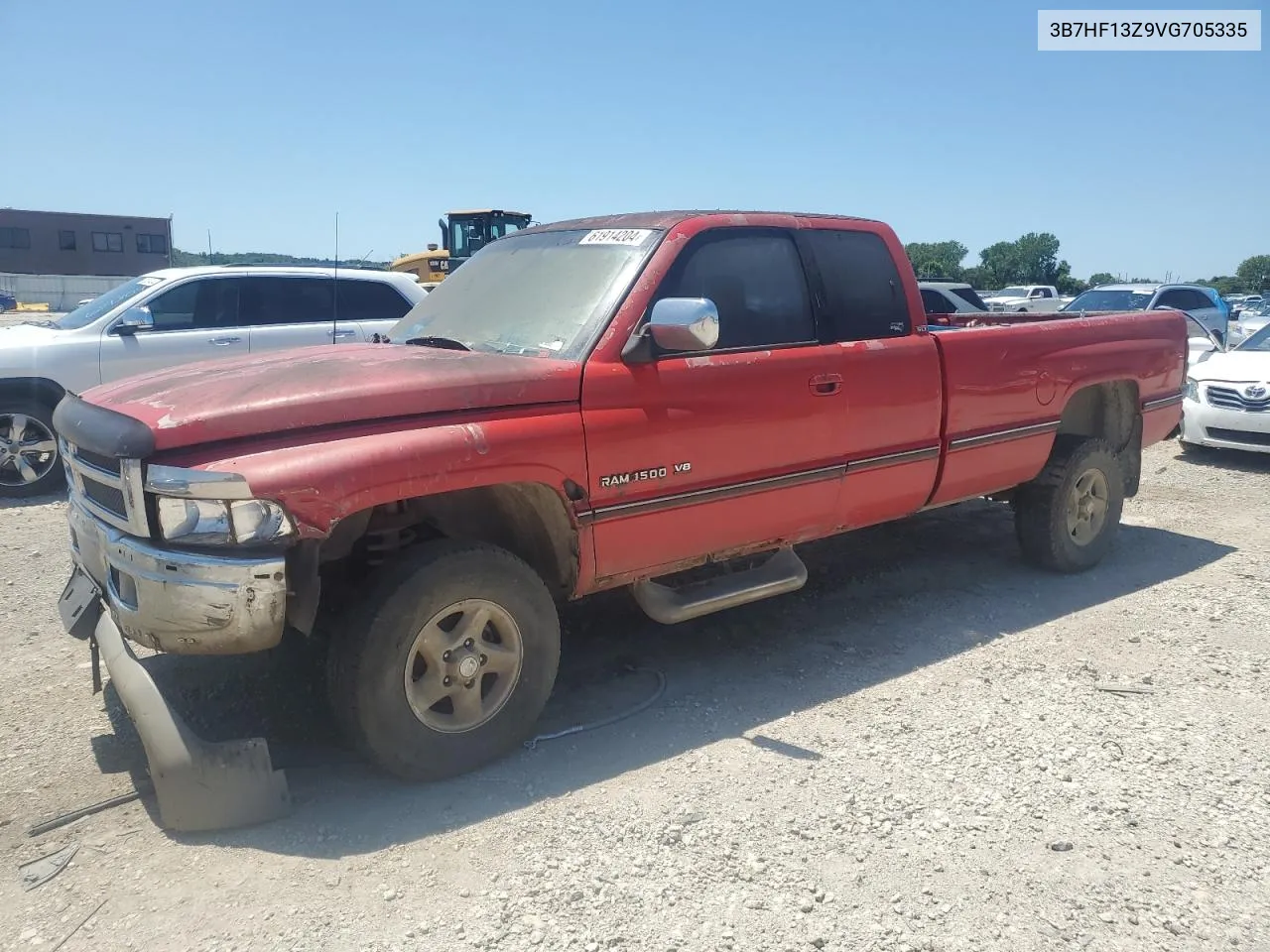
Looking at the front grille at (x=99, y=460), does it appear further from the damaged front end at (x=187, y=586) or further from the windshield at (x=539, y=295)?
the windshield at (x=539, y=295)

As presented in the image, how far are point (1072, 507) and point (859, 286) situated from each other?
2.22 m

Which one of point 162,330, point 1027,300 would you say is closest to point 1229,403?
point 162,330

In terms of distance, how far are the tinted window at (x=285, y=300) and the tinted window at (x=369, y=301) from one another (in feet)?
0.55

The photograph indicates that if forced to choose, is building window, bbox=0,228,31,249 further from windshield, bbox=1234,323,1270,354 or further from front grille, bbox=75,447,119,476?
front grille, bbox=75,447,119,476

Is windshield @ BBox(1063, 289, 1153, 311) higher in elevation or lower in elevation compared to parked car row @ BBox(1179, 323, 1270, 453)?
higher

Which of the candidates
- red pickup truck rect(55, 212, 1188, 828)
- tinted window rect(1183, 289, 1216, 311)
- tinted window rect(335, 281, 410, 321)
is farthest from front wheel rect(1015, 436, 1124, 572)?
Answer: tinted window rect(1183, 289, 1216, 311)

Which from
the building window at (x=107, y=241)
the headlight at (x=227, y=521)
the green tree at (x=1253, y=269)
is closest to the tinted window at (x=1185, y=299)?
the headlight at (x=227, y=521)

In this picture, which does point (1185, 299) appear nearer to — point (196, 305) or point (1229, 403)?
point (1229, 403)

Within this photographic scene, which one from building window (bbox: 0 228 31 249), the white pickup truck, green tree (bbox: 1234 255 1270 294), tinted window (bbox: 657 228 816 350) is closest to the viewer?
tinted window (bbox: 657 228 816 350)

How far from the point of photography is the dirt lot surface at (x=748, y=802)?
272 centimetres

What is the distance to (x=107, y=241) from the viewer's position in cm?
5362

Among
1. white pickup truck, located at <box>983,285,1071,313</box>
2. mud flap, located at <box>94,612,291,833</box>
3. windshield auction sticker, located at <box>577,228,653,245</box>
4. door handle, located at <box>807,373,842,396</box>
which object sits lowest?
mud flap, located at <box>94,612,291,833</box>

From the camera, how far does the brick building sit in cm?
5256

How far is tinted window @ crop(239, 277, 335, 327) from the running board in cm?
590
